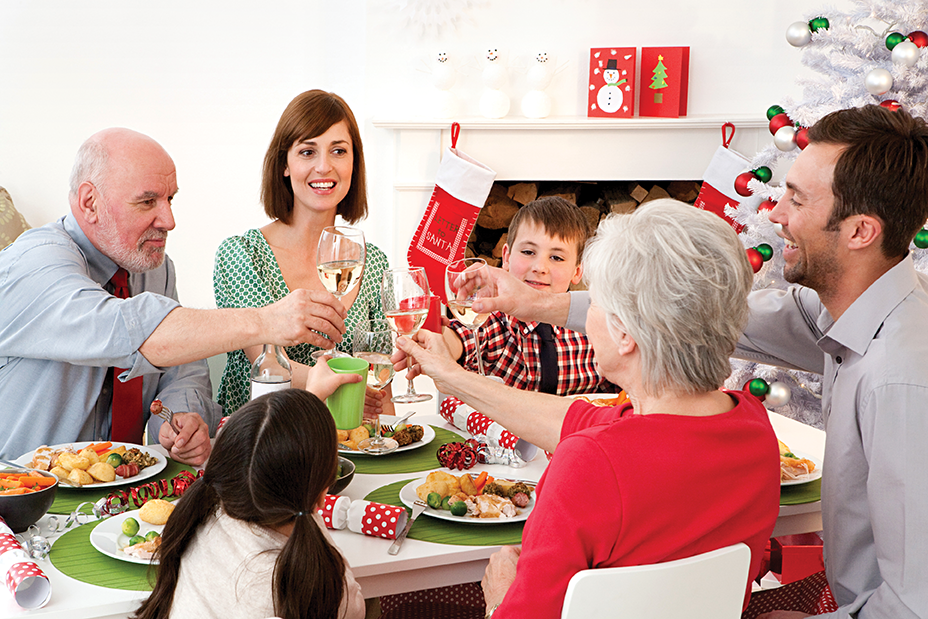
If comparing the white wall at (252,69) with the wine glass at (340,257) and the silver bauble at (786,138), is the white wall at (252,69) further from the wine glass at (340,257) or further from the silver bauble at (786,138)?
the wine glass at (340,257)

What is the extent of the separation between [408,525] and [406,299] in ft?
1.49

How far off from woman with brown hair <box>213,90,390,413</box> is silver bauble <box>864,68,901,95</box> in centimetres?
186

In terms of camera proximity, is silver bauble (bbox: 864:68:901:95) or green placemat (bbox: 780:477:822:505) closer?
green placemat (bbox: 780:477:822:505)

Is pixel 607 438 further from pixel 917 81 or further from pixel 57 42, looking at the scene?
pixel 57 42

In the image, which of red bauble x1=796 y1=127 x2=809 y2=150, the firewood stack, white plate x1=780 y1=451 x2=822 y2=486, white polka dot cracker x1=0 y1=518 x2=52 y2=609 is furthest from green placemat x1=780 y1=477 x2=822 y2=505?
the firewood stack

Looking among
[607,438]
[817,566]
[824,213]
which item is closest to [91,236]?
[607,438]

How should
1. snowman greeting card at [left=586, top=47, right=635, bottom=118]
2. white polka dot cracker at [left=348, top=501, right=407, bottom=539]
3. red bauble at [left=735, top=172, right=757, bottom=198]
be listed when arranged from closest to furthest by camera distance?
1. white polka dot cracker at [left=348, top=501, right=407, bottom=539]
2. red bauble at [left=735, top=172, right=757, bottom=198]
3. snowman greeting card at [left=586, top=47, right=635, bottom=118]

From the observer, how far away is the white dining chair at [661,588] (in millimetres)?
937

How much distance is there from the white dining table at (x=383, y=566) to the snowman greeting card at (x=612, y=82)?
2.52 meters

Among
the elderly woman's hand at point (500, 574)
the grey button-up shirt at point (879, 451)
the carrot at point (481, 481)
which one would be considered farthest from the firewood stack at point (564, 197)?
the elderly woman's hand at point (500, 574)

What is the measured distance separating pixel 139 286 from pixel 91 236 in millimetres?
242

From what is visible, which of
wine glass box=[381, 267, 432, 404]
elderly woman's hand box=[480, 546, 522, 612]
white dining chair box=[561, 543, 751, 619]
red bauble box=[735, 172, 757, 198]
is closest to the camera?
white dining chair box=[561, 543, 751, 619]

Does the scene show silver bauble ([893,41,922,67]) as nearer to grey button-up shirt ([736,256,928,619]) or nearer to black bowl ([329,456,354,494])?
grey button-up shirt ([736,256,928,619])

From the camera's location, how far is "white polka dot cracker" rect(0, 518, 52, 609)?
106 cm
